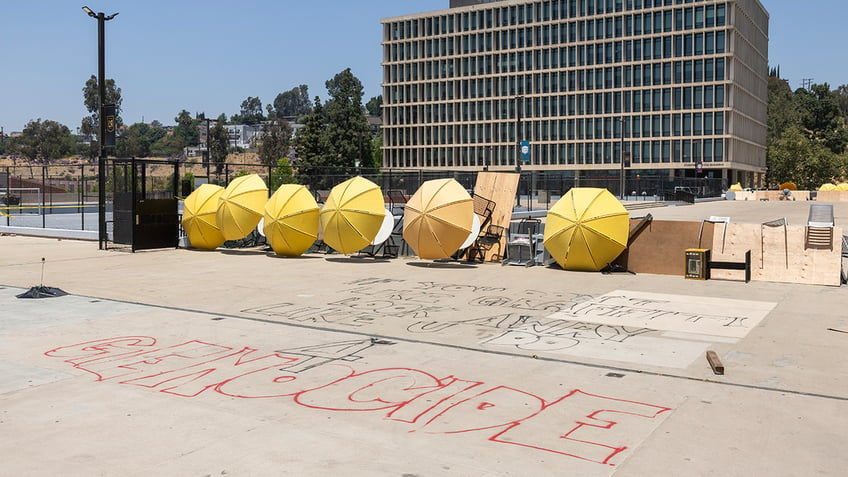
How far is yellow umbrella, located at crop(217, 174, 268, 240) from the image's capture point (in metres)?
25.8

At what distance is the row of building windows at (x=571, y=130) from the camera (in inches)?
4235

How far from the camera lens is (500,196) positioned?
78.9 feet

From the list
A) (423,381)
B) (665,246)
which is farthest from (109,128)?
(423,381)

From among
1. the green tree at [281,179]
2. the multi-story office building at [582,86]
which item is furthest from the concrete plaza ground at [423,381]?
the multi-story office building at [582,86]

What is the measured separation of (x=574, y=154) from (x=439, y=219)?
98102 mm

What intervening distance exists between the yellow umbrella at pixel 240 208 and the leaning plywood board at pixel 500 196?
7637mm

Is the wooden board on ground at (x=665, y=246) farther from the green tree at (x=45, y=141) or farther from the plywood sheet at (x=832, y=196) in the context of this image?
the green tree at (x=45, y=141)

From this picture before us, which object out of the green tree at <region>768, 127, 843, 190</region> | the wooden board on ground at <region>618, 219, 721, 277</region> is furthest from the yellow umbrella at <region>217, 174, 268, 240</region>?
the green tree at <region>768, 127, 843, 190</region>

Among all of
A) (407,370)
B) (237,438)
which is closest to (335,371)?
Answer: (407,370)

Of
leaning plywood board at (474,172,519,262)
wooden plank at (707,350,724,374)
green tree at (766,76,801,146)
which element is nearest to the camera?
wooden plank at (707,350,724,374)

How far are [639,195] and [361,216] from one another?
60019mm

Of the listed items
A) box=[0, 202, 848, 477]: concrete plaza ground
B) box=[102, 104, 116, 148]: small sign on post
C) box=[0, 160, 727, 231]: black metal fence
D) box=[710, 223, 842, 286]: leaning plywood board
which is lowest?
box=[0, 202, 848, 477]: concrete plaza ground

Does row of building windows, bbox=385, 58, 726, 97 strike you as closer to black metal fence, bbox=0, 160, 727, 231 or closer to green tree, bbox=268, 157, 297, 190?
black metal fence, bbox=0, 160, 727, 231

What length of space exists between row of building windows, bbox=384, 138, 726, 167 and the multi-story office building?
7.0 inches
